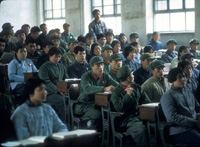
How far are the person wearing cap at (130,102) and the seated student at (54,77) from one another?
1.33 meters

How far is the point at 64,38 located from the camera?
11398 millimetres

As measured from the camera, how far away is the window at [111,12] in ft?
44.6

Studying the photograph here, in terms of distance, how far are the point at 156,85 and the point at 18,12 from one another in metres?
11.9

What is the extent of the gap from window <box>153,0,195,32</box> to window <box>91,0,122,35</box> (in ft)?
5.16

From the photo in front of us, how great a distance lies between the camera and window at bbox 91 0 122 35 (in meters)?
13.6

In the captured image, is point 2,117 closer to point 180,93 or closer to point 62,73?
point 180,93

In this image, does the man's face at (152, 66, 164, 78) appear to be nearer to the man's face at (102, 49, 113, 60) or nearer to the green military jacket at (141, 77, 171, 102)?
the green military jacket at (141, 77, 171, 102)

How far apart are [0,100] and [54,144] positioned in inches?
50.0

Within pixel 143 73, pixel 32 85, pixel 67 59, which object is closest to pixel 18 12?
pixel 67 59

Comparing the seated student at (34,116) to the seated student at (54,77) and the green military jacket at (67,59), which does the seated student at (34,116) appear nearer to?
the seated student at (54,77)

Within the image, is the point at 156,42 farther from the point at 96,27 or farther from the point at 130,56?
the point at 130,56

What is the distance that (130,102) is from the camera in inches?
186

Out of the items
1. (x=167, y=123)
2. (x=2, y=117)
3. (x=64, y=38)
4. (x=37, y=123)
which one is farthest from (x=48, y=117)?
(x=64, y=38)

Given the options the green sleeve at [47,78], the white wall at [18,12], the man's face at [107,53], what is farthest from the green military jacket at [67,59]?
the white wall at [18,12]
